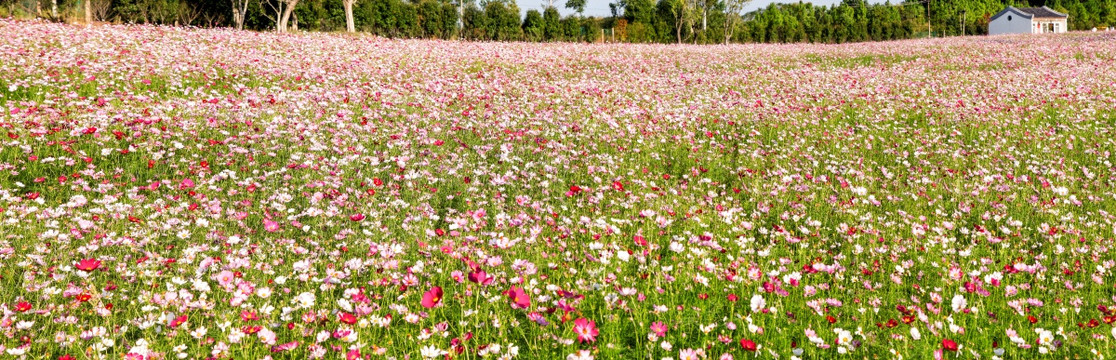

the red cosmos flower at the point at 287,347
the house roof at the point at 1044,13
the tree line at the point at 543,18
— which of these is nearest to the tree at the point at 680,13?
the tree line at the point at 543,18

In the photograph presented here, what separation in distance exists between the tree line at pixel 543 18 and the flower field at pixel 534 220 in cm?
1840

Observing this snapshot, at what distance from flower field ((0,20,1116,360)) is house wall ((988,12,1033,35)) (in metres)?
80.6

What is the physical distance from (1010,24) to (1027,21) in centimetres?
330

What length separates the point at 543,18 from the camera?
4425cm

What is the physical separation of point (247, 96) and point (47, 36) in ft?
25.3

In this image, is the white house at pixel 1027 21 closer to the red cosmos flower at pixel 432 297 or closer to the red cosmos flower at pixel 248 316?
the red cosmos flower at pixel 432 297

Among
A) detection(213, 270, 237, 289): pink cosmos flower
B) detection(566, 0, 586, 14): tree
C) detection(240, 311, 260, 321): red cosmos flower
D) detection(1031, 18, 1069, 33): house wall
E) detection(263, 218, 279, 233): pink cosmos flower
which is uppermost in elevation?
detection(566, 0, 586, 14): tree

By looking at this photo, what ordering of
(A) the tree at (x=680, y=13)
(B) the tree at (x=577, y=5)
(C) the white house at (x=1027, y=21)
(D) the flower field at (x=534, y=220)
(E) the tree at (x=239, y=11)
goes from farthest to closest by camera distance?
(B) the tree at (x=577, y=5), (C) the white house at (x=1027, y=21), (A) the tree at (x=680, y=13), (E) the tree at (x=239, y=11), (D) the flower field at (x=534, y=220)

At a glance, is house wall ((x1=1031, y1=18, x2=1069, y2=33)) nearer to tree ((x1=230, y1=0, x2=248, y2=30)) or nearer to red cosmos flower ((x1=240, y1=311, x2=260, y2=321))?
tree ((x1=230, y1=0, x2=248, y2=30))

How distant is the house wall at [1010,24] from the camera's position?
2929 inches

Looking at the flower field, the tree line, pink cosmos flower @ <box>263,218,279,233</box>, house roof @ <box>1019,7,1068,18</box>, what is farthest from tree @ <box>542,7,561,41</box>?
house roof @ <box>1019,7,1068,18</box>

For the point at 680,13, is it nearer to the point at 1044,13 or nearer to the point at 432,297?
the point at 432,297

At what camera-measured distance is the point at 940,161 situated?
7.41 metres

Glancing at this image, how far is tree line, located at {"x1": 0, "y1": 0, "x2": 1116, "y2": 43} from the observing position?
30.9 metres
